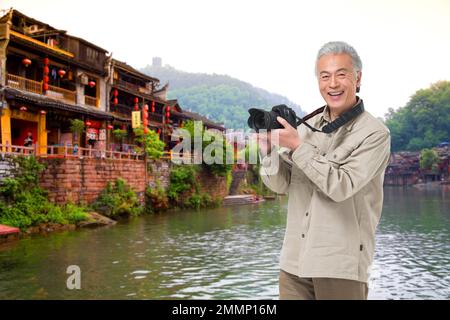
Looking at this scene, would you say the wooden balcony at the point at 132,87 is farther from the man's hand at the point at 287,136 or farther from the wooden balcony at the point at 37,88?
the man's hand at the point at 287,136

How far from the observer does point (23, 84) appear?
56.7 ft

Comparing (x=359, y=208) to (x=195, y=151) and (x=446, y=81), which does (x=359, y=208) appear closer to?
(x=195, y=151)

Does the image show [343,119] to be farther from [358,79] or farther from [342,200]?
[342,200]

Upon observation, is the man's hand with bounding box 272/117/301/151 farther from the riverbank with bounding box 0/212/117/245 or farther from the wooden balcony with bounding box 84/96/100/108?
the wooden balcony with bounding box 84/96/100/108

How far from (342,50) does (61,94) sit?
19.4 meters

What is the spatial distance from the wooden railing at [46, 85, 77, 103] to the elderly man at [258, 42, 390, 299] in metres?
18.6

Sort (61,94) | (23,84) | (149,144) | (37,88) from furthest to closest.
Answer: (149,144) → (61,94) → (37,88) → (23,84)

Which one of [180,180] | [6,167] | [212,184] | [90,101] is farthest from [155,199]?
[6,167]

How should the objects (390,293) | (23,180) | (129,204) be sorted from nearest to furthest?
(390,293)
(23,180)
(129,204)

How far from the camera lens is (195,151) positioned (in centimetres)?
2614

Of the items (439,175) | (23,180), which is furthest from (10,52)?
(439,175)

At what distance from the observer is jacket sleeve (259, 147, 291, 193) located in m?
1.99
